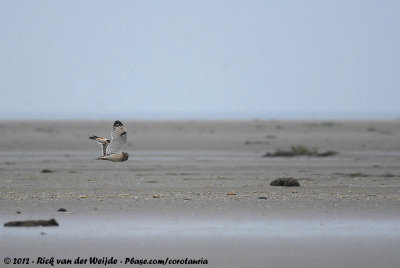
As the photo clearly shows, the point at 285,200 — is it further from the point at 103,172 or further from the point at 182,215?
the point at 103,172

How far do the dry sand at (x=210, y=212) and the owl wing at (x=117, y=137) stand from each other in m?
1.05

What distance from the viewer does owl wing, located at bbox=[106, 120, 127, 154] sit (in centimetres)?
1745

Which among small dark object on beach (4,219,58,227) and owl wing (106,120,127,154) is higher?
owl wing (106,120,127,154)

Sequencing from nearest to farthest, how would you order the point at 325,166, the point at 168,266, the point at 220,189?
the point at 168,266
the point at 220,189
the point at 325,166

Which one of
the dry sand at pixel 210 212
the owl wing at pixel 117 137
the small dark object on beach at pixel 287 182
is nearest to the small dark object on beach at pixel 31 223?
the dry sand at pixel 210 212

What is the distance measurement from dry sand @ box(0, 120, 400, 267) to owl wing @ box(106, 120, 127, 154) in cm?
105

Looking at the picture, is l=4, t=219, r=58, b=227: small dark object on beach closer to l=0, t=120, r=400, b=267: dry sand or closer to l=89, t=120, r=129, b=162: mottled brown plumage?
l=0, t=120, r=400, b=267: dry sand

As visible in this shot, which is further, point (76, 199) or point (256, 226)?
point (76, 199)

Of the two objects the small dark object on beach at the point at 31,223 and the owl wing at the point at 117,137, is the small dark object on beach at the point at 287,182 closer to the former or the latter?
the owl wing at the point at 117,137

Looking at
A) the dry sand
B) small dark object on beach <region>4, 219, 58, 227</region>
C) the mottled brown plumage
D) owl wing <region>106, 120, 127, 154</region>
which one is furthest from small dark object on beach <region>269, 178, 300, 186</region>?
small dark object on beach <region>4, 219, 58, 227</region>

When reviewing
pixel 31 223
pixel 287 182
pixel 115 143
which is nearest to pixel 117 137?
pixel 115 143

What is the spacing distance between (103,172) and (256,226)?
12.2 m

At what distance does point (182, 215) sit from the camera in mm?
14492

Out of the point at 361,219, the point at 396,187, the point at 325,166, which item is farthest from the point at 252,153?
the point at 361,219
